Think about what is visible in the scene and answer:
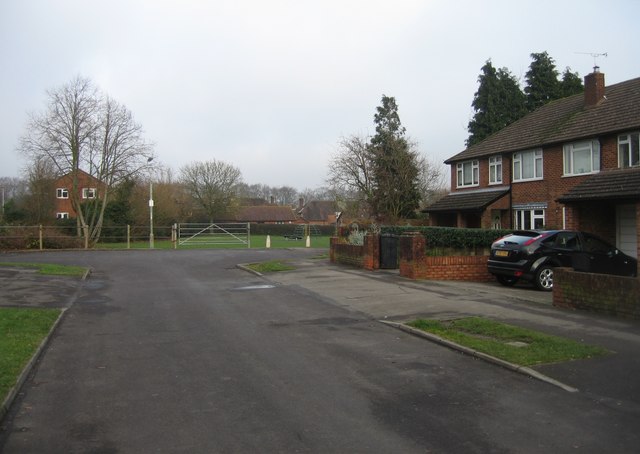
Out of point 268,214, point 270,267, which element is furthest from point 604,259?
point 268,214

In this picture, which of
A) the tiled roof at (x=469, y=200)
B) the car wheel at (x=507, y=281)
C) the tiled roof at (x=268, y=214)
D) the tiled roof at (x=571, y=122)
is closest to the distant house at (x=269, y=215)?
the tiled roof at (x=268, y=214)

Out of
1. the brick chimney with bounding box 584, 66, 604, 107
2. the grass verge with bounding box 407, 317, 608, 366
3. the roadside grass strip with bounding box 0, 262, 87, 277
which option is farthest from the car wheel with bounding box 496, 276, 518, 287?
the brick chimney with bounding box 584, 66, 604, 107

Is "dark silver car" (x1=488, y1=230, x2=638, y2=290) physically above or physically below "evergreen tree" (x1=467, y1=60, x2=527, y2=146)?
below

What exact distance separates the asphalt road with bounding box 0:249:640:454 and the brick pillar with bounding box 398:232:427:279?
6085 mm

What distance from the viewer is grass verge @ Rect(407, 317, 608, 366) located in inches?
281

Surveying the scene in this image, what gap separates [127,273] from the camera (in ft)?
66.1

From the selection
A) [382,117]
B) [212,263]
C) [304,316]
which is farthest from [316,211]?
[304,316]

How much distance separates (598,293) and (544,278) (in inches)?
151

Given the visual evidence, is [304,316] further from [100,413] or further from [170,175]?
[170,175]

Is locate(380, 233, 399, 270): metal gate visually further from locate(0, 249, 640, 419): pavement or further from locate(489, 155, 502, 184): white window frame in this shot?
locate(489, 155, 502, 184): white window frame

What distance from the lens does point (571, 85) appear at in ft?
137

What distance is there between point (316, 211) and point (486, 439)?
10107 centimetres

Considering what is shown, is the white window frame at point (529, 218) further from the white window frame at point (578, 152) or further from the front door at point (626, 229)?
the front door at point (626, 229)

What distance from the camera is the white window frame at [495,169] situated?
94.3 feet
